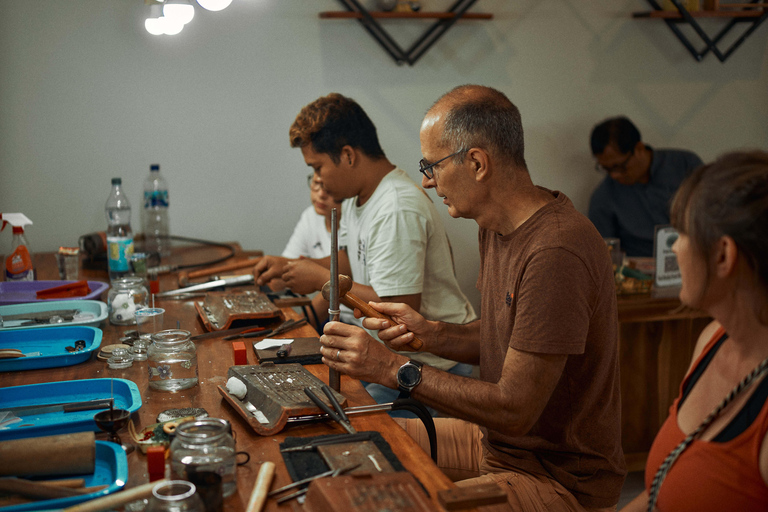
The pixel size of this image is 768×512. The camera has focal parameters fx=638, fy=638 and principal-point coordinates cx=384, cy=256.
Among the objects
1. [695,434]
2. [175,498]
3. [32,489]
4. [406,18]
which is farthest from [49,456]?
[406,18]

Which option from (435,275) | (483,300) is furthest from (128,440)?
(435,275)

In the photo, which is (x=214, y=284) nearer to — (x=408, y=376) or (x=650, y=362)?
(x=408, y=376)

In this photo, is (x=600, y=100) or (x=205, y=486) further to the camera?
(x=600, y=100)

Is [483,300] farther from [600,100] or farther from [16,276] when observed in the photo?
[600,100]

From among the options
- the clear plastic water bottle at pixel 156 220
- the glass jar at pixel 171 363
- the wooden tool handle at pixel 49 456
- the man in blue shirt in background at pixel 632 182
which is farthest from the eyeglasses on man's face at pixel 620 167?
the wooden tool handle at pixel 49 456

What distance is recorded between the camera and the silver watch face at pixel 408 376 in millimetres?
1448

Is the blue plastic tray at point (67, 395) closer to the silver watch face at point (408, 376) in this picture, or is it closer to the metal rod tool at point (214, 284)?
the silver watch face at point (408, 376)

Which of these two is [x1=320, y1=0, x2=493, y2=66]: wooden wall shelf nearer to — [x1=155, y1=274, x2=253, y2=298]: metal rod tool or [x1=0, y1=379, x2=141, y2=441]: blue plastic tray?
[x1=155, y1=274, x2=253, y2=298]: metal rod tool

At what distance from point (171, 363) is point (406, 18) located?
2.59 meters

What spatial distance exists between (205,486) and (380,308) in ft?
2.70

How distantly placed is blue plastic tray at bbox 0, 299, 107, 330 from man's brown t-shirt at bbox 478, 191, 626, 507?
1.28 meters

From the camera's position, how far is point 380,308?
5.70 feet

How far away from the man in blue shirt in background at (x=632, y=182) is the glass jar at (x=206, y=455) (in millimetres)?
3048

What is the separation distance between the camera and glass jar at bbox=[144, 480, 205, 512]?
91 centimetres
